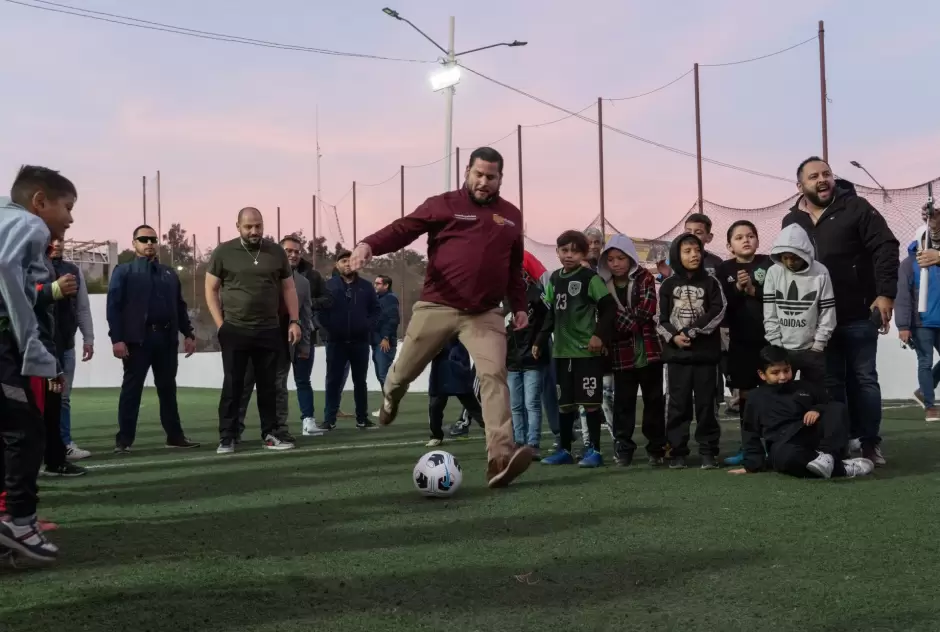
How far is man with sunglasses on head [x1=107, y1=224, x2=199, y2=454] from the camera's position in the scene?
8.97m

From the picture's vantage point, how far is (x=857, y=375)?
6840mm

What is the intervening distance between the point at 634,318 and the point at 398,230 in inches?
85.5

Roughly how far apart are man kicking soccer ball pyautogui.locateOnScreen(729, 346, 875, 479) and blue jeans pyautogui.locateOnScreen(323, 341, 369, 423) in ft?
18.8

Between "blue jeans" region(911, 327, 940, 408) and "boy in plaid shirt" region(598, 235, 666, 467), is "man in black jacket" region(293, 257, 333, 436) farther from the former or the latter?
"blue jeans" region(911, 327, 940, 408)

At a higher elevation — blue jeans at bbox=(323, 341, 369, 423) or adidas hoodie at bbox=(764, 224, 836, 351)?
adidas hoodie at bbox=(764, 224, 836, 351)

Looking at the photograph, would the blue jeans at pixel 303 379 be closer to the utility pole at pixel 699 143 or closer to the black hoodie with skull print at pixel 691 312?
the black hoodie with skull print at pixel 691 312

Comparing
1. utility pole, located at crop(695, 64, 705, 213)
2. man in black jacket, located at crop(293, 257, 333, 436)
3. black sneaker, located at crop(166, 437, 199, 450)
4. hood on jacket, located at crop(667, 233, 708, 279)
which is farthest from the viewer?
utility pole, located at crop(695, 64, 705, 213)

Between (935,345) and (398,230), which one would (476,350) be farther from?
(935,345)

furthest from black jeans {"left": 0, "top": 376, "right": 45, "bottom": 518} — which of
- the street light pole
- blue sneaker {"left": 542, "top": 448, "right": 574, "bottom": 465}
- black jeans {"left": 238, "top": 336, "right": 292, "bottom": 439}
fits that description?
the street light pole

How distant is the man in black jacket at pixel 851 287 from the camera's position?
6.74 m

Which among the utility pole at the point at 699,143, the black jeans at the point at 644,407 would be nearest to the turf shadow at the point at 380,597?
the black jeans at the point at 644,407

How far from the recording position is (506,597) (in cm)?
342

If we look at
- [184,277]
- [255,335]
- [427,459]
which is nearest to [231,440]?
[255,335]

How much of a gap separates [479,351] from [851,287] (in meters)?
2.81
